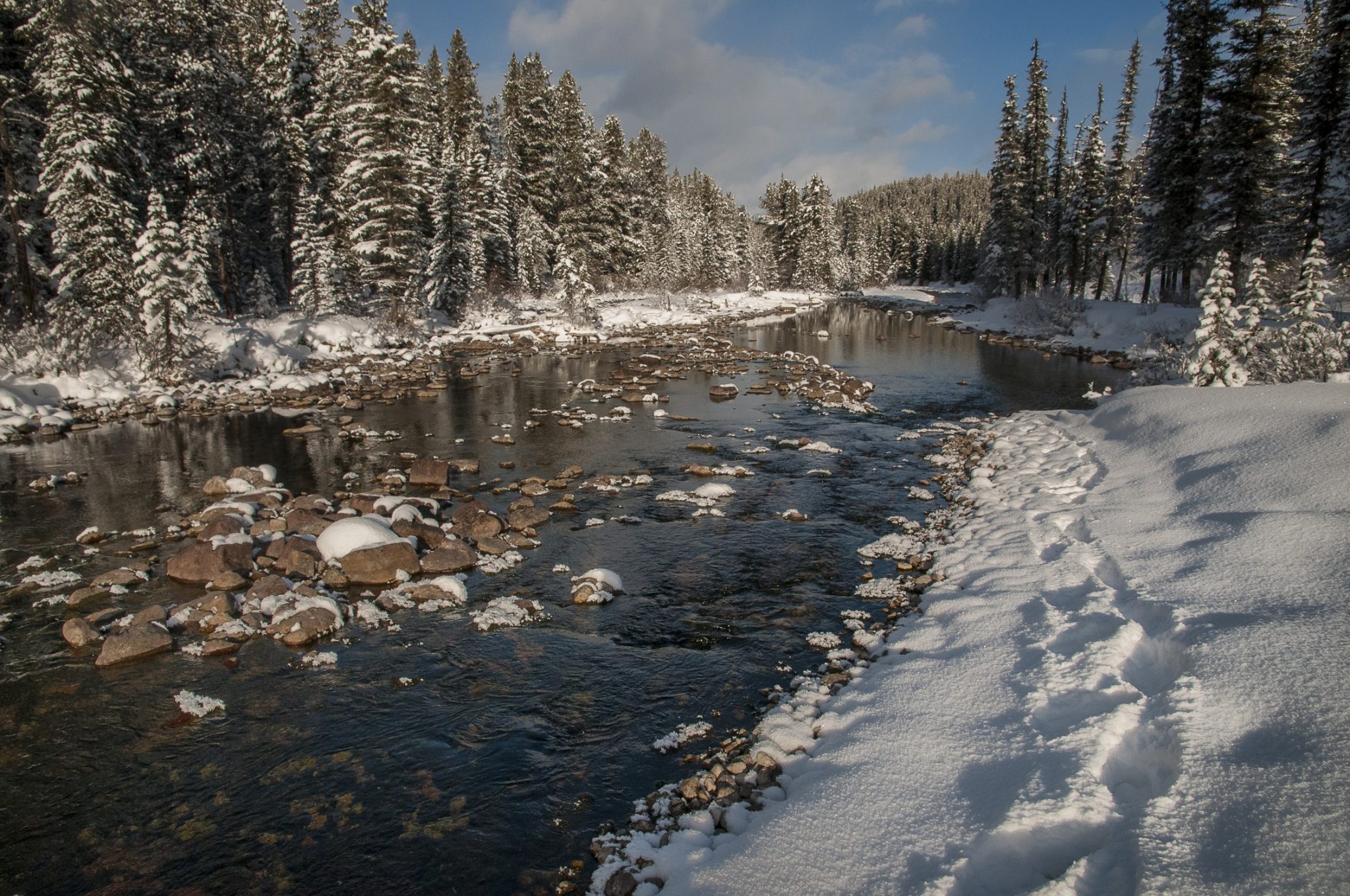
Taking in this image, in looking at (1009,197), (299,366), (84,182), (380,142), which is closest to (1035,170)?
(1009,197)

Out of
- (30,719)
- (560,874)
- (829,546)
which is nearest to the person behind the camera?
(560,874)

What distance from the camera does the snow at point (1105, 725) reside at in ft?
15.0

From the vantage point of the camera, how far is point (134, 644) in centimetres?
900

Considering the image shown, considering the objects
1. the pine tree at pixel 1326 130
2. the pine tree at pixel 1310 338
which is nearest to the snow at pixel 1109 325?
the pine tree at pixel 1326 130

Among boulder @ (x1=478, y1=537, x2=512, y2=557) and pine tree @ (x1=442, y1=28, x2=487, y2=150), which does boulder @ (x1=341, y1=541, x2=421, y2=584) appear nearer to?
boulder @ (x1=478, y1=537, x2=512, y2=557)

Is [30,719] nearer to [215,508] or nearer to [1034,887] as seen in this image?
[215,508]

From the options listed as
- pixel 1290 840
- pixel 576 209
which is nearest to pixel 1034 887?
pixel 1290 840

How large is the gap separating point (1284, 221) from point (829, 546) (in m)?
27.9

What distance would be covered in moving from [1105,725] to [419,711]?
7128mm

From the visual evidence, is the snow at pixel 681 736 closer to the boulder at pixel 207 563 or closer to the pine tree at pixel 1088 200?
the boulder at pixel 207 563

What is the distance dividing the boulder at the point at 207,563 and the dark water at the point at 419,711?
539mm

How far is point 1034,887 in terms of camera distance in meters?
4.58

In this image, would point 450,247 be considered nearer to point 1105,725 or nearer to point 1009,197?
point 1009,197

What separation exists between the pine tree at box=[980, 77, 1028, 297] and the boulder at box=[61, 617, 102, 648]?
56.6 m
